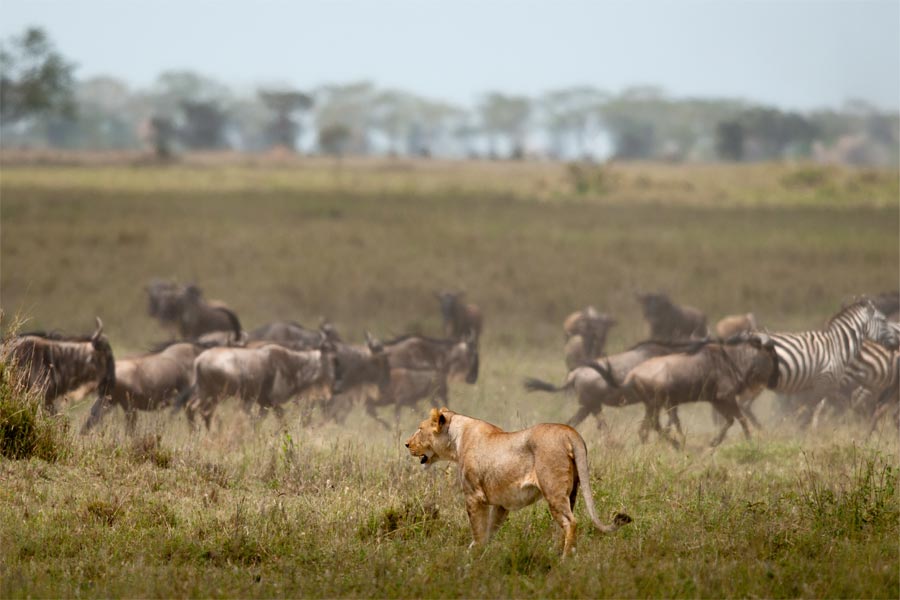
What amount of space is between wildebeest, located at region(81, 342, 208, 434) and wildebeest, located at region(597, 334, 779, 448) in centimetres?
419

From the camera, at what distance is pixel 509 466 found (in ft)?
20.1

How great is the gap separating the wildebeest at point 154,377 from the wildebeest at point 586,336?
16.3 ft

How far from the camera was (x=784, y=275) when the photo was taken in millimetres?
25875

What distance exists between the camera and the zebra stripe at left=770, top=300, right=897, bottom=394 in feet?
41.7

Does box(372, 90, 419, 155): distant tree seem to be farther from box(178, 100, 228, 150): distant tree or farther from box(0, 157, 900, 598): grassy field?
box(0, 157, 900, 598): grassy field

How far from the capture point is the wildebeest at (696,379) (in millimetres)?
11258

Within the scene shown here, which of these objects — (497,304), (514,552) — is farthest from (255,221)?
(514,552)

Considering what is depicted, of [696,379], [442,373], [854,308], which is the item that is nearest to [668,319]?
[854,308]

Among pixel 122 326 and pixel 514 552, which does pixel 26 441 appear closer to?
pixel 514 552

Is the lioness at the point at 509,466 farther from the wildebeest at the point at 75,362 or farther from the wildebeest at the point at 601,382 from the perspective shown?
the wildebeest at the point at 75,362

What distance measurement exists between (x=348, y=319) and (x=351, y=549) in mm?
15714

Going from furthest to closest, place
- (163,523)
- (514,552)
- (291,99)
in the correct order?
1. (291,99)
2. (163,523)
3. (514,552)

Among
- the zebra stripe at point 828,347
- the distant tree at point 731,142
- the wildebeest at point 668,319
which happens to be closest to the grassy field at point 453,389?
the zebra stripe at point 828,347

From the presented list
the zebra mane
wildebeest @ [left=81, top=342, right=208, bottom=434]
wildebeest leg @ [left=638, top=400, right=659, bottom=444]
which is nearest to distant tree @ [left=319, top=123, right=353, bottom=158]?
the zebra mane
